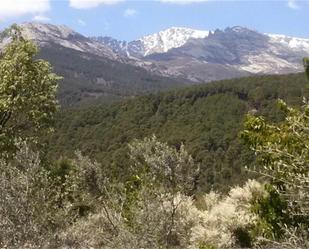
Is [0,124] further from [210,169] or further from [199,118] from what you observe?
[199,118]

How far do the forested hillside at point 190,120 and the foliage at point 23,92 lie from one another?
8128 centimetres

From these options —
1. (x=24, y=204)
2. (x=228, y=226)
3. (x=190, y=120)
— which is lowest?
(x=190, y=120)

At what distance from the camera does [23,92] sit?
1983 centimetres

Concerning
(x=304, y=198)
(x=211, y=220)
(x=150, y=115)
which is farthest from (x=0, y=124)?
(x=150, y=115)

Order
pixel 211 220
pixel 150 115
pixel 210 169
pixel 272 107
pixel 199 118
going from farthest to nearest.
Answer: pixel 150 115
pixel 199 118
pixel 272 107
pixel 210 169
pixel 211 220

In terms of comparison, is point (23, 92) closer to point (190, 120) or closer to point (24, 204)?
point (24, 204)

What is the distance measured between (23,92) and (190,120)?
12494 cm

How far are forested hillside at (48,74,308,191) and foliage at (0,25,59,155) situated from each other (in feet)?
267

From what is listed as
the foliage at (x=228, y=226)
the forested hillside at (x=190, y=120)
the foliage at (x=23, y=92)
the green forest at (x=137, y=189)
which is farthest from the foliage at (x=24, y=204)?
the forested hillside at (x=190, y=120)

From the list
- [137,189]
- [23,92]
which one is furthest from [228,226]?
[23,92]

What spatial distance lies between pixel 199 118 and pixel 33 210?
13530cm

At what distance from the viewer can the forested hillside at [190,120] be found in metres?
119

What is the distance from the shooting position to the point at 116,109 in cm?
16650

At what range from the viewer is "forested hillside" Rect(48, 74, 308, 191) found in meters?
119
